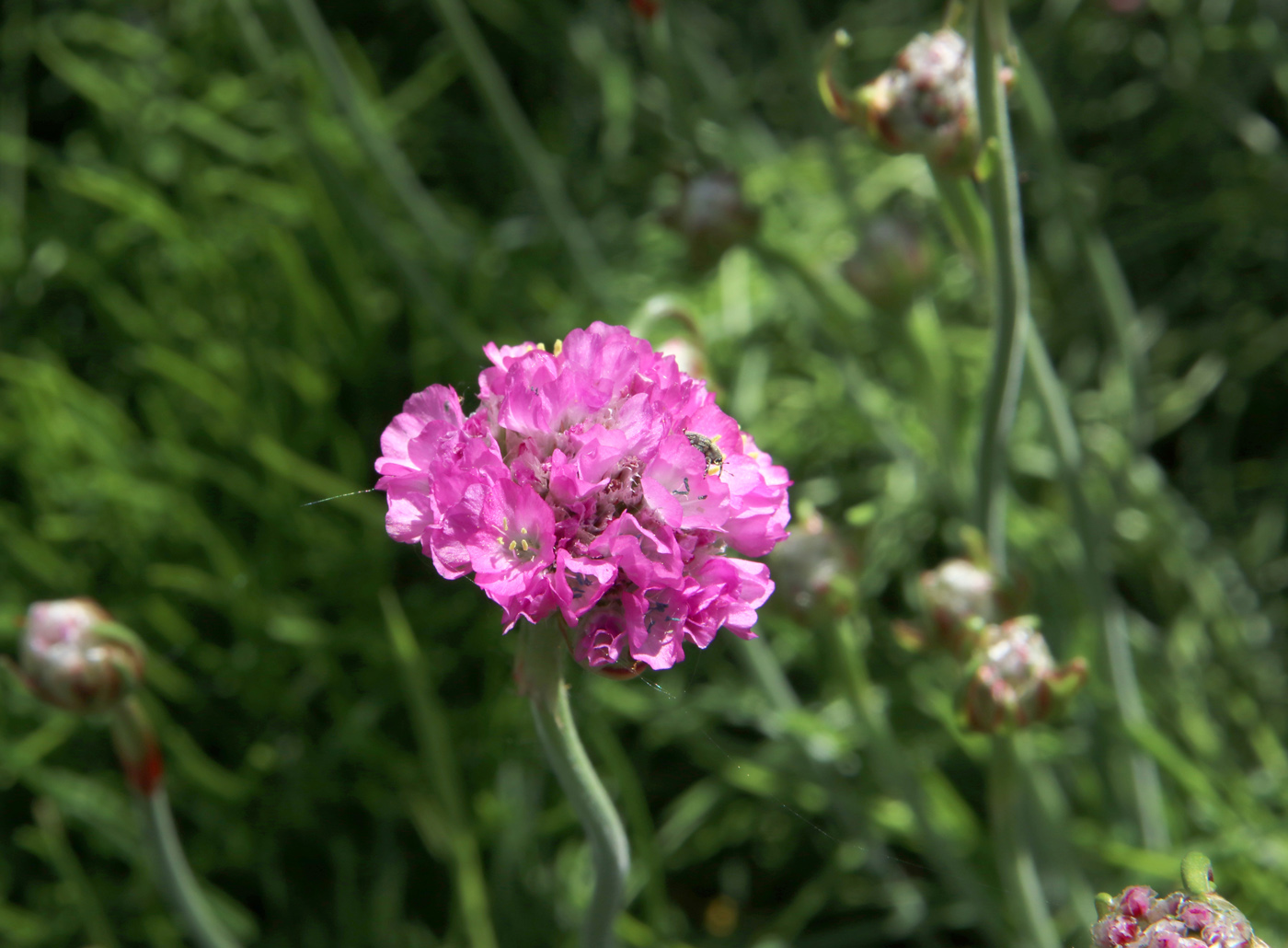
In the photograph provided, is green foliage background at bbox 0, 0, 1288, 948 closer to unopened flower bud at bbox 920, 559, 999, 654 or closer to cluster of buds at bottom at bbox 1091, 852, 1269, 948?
unopened flower bud at bbox 920, 559, 999, 654

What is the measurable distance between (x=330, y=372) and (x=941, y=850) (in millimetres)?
1165

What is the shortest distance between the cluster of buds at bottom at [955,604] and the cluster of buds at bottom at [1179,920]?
36 cm

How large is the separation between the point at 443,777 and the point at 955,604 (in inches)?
21.8

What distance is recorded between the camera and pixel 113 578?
171 cm

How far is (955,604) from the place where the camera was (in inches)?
43.1

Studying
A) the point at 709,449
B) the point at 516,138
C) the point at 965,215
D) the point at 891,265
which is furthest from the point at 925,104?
the point at 516,138

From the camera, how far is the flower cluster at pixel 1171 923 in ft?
2.22

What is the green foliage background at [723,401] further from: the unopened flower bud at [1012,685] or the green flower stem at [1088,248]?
the unopened flower bud at [1012,685]

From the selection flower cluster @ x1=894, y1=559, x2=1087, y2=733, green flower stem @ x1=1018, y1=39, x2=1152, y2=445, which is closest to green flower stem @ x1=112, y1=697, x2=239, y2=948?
flower cluster @ x1=894, y1=559, x2=1087, y2=733

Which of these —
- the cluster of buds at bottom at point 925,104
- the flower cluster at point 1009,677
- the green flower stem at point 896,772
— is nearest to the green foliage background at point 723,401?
the green flower stem at point 896,772

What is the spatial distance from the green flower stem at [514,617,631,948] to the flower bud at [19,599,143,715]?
54 cm

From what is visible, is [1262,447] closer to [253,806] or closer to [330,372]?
[330,372]

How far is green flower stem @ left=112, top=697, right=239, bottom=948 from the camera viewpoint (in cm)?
107

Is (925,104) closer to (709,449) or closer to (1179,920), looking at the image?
(709,449)
